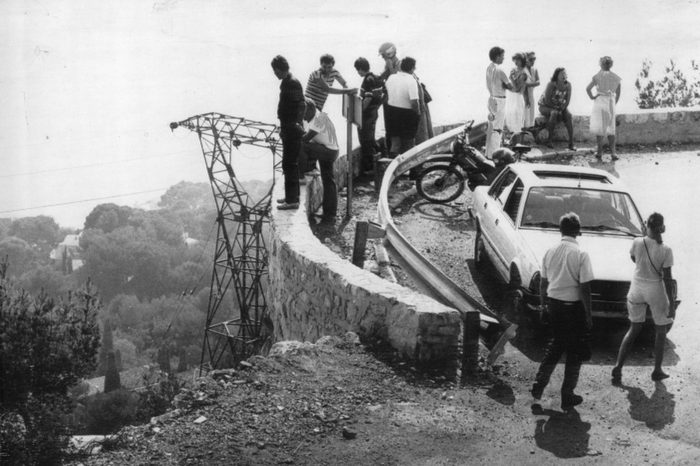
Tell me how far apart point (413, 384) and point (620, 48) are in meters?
46.2

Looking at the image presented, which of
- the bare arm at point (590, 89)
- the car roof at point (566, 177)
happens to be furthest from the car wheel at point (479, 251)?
the bare arm at point (590, 89)

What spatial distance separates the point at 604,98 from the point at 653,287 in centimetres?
1017

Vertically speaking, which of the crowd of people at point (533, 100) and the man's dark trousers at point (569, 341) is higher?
the crowd of people at point (533, 100)

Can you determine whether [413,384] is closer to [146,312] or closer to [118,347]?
[118,347]

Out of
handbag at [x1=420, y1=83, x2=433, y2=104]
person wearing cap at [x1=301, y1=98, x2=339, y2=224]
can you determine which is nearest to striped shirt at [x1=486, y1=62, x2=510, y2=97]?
handbag at [x1=420, y1=83, x2=433, y2=104]

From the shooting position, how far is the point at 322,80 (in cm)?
1251

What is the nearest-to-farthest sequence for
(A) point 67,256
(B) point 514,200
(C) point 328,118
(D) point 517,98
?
(B) point 514,200
(C) point 328,118
(D) point 517,98
(A) point 67,256

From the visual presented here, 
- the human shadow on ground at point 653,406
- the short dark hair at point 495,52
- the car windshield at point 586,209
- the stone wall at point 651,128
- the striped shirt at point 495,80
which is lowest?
the human shadow on ground at point 653,406

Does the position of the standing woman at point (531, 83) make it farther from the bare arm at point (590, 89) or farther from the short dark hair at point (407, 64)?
the short dark hair at point (407, 64)

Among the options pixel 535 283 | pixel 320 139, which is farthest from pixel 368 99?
pixel 535 283

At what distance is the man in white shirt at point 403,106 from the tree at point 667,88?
46.2 ft

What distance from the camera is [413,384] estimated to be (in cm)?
748

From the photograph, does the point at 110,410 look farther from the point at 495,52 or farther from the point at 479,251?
the point at 479,251

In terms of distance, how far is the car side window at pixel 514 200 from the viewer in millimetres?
10750
